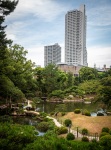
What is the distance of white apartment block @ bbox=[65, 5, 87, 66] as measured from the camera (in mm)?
125688

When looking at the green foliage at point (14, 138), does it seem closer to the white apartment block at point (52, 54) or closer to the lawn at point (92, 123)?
the lawn at point (92, 123)

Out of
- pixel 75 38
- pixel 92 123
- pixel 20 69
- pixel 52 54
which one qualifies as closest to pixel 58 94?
pixel 20 69

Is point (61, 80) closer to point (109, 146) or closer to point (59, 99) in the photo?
point (59, 99)

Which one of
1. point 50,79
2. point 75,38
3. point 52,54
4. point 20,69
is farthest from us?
point 52,54

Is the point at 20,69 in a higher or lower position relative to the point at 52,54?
lower

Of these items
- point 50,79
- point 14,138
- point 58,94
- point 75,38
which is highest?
point 75,38

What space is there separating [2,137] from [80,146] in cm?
294

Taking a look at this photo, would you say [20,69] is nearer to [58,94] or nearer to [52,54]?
[58,94]

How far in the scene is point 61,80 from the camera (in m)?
66.1

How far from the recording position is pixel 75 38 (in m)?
126

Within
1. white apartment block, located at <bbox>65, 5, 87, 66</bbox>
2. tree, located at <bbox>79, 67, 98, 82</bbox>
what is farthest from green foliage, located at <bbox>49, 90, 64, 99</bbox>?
white apartment block, located at <bbox>65, 5, 87, 66</bbox>

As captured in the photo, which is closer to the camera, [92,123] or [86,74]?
[92,123]

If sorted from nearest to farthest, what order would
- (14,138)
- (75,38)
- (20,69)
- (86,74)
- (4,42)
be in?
(14,138) < (4,42) < (20,69) < (86,74) < (75,38)

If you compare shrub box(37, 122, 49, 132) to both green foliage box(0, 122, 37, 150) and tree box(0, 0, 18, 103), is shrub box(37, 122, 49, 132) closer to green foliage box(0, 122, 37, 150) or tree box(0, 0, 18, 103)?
tree box(0, 0, 18, 103)
